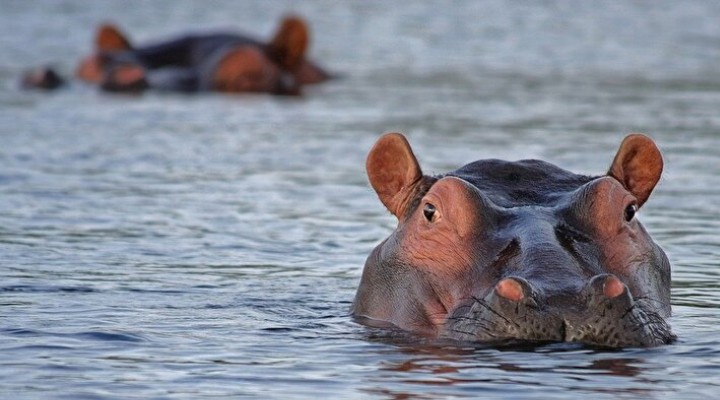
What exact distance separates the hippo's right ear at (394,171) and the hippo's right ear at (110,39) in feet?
48.6

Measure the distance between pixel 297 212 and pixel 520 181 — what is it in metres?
4.32

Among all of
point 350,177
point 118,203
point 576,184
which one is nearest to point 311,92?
point 350,177

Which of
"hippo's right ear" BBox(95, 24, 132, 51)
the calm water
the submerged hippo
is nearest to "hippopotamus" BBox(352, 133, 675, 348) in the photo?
the calm water

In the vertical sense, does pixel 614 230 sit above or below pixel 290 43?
below

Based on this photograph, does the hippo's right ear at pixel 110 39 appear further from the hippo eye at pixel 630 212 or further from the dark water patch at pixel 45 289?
the hippo eye at pixel 630 212

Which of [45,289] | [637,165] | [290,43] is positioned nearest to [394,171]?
[637,165]

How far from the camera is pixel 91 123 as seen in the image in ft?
59.1

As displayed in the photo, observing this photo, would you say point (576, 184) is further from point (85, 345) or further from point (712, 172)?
point (712, 172)

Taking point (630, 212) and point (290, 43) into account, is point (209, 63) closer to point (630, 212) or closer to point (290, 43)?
point (290, 43)

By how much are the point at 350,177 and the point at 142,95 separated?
7.65 metres

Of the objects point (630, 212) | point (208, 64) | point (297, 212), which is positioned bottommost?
point (297, 212)

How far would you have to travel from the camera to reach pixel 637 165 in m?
8.38

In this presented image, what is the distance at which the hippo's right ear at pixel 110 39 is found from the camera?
23016 millimetres

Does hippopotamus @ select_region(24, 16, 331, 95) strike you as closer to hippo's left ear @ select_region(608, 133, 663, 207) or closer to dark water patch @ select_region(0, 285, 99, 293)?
dark water patch @ select_region(0, 285, 99, 293)
